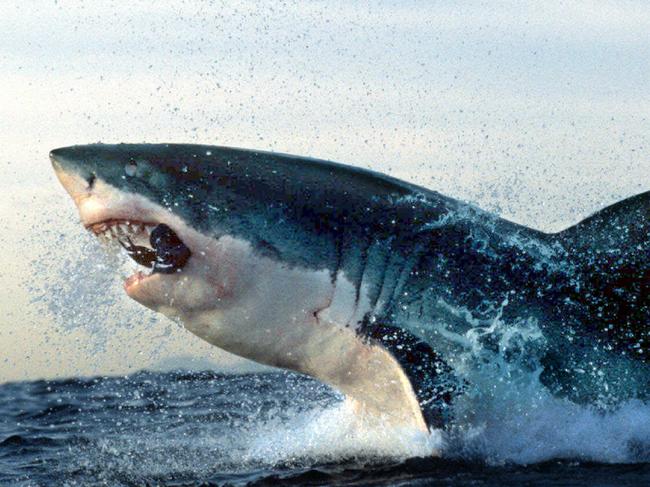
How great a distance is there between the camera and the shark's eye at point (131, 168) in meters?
7.97

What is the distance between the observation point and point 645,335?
29.2 feet

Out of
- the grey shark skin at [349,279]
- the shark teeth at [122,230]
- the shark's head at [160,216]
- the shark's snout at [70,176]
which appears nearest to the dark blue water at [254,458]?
the grey shark skin at [349,279]

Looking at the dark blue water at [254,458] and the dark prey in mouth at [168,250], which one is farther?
the dark blue water at [254,458]

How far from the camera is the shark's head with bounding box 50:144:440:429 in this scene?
26.2 ft

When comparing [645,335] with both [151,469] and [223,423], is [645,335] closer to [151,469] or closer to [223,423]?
[151,469]

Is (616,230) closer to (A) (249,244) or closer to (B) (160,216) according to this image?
(A) (249,244)

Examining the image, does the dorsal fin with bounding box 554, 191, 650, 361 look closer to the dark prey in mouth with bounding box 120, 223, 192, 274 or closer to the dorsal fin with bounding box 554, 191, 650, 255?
the dorsal fin with bounding box 554, 191, 650, 255

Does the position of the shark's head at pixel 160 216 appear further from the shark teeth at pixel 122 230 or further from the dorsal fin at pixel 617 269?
the dorsal fin at pixel 617 269

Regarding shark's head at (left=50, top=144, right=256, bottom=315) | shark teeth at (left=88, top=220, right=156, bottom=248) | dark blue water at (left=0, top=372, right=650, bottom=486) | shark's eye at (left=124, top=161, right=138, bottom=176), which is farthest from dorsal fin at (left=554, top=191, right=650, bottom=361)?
shark's eye at (left=124, top=161, right=138, bottom=176)

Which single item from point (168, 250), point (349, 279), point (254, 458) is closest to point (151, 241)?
point (168, 250)

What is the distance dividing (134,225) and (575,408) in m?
3.97

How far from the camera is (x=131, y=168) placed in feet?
26.2

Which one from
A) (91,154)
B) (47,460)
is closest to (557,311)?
(91,154)

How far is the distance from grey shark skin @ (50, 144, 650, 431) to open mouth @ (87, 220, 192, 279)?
0.06 ft
